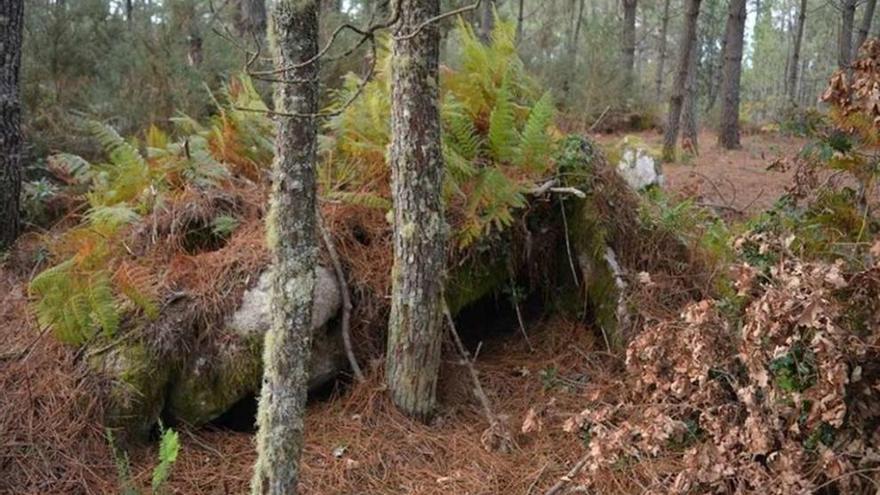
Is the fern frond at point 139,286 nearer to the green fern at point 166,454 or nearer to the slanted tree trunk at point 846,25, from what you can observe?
the green fern at point 166,454

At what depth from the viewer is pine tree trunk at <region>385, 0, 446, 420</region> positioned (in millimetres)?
3102

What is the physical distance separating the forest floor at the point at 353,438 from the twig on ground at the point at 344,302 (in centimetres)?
9

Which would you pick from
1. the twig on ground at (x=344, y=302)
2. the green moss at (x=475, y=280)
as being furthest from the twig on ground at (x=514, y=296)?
the twig on ground at (x=344, y=302)

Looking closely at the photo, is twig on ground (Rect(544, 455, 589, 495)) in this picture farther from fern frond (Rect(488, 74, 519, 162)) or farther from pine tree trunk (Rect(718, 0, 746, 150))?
pine tree trunk (Rect(718, 0, 746, 150))

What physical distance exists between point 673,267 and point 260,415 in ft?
8.41

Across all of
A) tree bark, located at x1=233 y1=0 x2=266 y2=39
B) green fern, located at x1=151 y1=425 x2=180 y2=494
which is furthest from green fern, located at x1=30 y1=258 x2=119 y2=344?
tree bark, located at x1=233 y1=0 x2=266 y2=39

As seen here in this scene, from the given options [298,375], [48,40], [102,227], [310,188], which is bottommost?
[298,375]

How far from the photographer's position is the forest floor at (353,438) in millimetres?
3070

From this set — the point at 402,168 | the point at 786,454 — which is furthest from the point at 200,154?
the point at 786,454

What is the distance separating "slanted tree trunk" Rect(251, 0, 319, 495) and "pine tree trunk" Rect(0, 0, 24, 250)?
3098 mm

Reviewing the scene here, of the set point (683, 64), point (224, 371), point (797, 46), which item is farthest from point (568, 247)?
point (797, 46)

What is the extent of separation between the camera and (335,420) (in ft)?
11.6

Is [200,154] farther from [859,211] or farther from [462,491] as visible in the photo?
[859,211]

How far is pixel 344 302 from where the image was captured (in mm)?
3740
